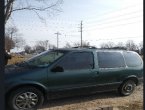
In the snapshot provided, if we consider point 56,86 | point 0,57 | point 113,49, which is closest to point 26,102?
point 56,86

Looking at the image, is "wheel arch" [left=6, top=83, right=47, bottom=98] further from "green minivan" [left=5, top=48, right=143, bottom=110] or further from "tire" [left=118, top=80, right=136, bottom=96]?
"tire" [left=118, top=80, right=136, bottom=96]

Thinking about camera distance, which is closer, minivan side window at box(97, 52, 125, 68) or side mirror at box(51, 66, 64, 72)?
side mirror at box(51, 66, 64, 72)

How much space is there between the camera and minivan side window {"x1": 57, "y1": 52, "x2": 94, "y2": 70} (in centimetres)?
698

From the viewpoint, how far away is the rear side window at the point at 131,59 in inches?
331

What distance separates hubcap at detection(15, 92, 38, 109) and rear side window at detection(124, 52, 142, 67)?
3241mm

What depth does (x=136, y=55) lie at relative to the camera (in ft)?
28.6

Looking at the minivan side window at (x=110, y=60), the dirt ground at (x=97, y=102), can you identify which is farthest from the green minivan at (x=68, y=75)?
the dirt ground at (x=97, y=102)

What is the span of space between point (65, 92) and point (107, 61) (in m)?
1.68

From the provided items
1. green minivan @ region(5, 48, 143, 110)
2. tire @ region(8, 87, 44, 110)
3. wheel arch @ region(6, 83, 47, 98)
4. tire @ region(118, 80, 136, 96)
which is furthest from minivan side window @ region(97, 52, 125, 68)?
tire @ region(8, 87, 44, 110)

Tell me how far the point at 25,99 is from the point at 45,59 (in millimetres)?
1315

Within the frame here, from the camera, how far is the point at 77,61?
7254 millimetres

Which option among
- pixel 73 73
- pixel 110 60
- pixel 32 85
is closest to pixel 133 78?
pixel 110 60

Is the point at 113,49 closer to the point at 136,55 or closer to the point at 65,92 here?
the point at 136,55

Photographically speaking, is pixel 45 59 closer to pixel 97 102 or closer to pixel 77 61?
pixel 77 61
